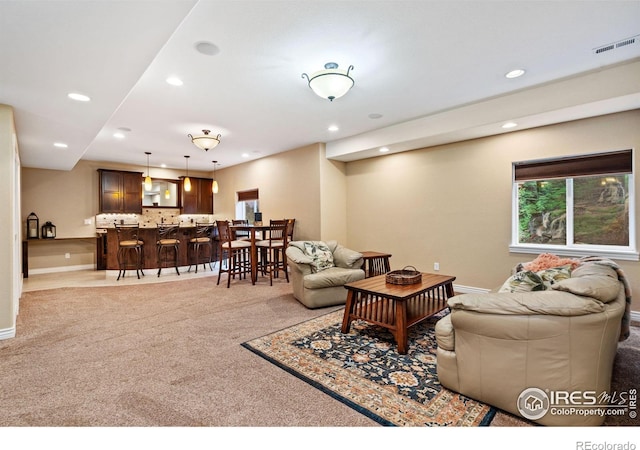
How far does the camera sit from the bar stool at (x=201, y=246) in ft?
22.2

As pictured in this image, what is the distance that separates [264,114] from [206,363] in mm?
3263

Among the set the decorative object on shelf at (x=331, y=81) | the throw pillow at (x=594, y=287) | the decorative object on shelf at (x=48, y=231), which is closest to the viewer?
the throw pillow at (x=594, y=287)

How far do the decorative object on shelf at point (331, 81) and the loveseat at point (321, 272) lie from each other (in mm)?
2094

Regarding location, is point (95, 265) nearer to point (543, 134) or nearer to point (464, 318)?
point (464, 318)

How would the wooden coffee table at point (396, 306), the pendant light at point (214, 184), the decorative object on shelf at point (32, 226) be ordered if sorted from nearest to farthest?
the wooden coffee table at point (396, 306)
the decorative object on shelf at point (32, 226)
the pendant light at point (214, 184)

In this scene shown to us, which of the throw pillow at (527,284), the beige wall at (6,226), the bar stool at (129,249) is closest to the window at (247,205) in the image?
the bar stool at (129,249)

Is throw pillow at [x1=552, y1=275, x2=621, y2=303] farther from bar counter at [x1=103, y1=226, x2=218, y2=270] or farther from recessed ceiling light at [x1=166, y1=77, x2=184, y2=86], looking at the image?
bar counter at [x1=103, y1=226, x2=218, y2=270]

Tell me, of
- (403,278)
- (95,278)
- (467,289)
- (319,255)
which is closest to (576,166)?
(467,289)

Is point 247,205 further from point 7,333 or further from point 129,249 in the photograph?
point 7,333

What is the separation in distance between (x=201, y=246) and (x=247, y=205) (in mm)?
1606

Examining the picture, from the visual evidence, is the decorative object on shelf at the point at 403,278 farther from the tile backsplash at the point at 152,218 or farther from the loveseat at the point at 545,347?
the tile backsplash at the point at 152,218

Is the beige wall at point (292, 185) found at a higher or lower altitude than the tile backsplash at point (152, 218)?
higher

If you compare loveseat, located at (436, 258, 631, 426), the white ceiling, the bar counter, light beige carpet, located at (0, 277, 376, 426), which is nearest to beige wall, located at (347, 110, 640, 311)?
the white ceiling

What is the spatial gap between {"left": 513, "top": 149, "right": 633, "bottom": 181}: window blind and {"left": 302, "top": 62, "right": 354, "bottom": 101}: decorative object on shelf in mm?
2883
